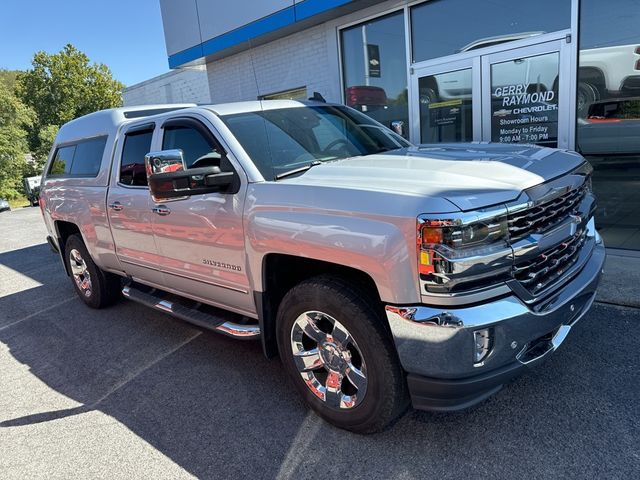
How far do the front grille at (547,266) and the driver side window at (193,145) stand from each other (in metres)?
2.07

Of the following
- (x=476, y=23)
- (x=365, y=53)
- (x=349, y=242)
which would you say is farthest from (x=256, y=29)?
(x=349, y=242)

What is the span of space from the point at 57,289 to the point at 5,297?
2.33 ft

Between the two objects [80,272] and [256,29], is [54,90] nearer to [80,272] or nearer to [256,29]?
[256,29]

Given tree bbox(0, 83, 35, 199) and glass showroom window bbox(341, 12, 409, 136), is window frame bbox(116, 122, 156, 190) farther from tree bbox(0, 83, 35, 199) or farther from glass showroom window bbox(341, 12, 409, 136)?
tree bbox(0, 83, 35, 199)

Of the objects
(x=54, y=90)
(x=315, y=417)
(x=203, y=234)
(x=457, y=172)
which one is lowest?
(x=315, y=417)

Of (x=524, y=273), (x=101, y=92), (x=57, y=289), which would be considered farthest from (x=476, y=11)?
(x=101, y=92)

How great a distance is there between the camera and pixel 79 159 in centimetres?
536

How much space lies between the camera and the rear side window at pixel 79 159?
4958mm

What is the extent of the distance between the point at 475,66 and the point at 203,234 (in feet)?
17.2

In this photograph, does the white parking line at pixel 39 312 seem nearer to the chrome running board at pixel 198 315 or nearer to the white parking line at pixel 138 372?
the chrome running board at pixel 198 315

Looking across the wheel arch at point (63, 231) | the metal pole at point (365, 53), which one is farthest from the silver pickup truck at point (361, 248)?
the metal pole at point (365, 53)

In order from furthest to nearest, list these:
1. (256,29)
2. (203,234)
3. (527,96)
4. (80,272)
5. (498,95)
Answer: (256,29), (498,95), (527,96), (80,272), (203,234)

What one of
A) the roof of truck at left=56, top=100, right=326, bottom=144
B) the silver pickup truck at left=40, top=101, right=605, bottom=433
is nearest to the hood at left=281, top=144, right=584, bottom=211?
the silver pickup truck at left=40, top=101, right=605, bottom=433

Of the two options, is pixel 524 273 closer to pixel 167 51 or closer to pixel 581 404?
pixel 581 404
